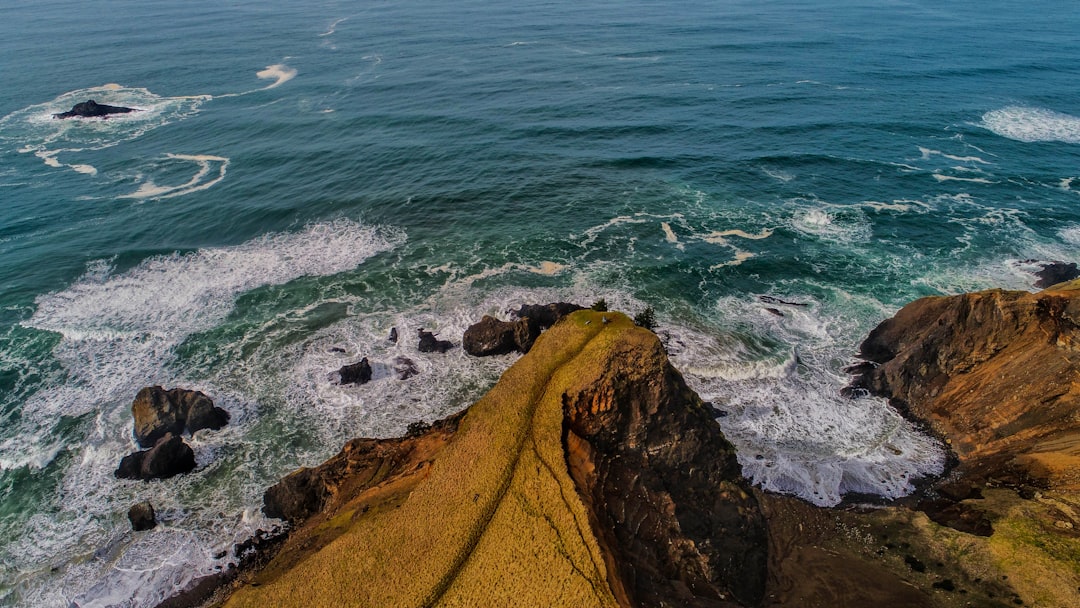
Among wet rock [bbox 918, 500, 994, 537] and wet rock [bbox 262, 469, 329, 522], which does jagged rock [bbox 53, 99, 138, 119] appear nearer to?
wet rock [bbox 262, 469, 329, 522]

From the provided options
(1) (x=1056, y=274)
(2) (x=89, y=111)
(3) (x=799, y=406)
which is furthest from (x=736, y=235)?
(2) (x=89, y=111)

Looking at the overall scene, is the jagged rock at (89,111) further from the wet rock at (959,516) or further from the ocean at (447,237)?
the wet rock at (959,516)

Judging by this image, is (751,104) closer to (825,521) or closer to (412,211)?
(412,211)

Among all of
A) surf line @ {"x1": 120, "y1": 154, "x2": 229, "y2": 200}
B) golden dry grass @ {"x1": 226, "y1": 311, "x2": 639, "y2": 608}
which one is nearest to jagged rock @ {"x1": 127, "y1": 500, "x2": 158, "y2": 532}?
golden dry grass @ {"x1": 226, "y1": 311, "x2": 639, "y2": 608}

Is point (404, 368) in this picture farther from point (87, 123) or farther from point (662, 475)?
point (87, 123)

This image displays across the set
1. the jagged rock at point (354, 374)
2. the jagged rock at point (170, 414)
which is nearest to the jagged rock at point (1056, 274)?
the jagged rock at point (354, 374)

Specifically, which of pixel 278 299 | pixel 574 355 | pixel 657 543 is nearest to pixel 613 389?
pixel 574 355
